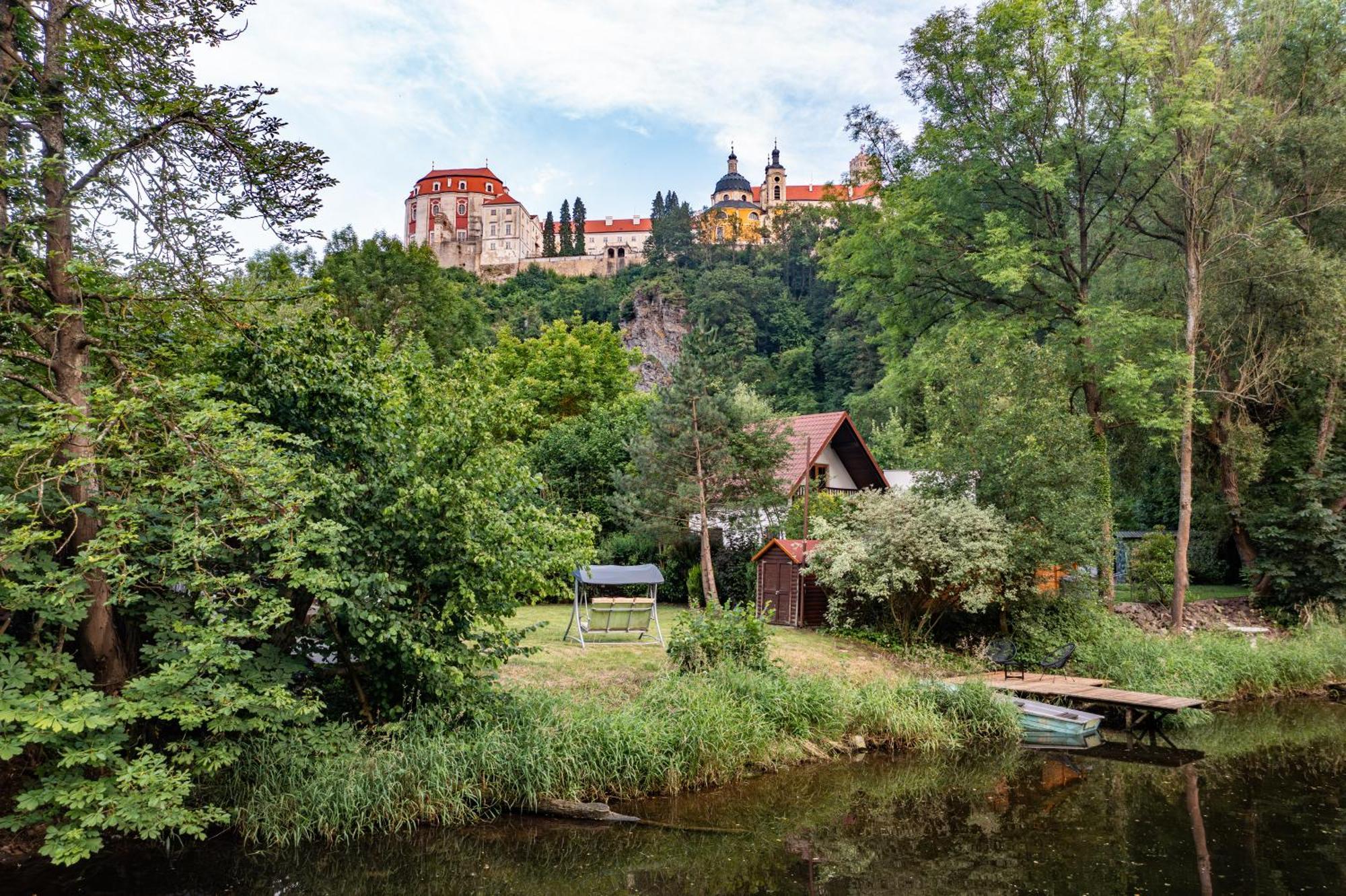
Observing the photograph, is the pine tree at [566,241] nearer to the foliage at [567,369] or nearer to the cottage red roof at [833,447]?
the foliage at [567,369]

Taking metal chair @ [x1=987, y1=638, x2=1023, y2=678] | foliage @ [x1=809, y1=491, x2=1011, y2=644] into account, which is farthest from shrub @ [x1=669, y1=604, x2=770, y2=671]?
metal chair @ [x1=987, y1=638, x2=1023, y2=678]

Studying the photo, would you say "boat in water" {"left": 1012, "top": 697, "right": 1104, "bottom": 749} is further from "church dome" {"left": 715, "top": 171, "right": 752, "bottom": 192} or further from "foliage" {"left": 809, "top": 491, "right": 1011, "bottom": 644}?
"church dome" {"left": 715, "top": 171, "right": 752, "bottom": 192}

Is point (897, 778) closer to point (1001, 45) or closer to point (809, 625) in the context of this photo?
point (809, 625)

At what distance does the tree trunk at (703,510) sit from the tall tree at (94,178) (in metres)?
11.6

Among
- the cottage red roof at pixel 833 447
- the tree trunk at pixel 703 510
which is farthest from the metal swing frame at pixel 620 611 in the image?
the cottage red roof at pixel 833 447

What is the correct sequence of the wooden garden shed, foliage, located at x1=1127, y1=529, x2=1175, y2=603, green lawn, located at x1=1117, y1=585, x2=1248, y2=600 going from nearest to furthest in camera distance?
the wooden garden shed → foliage, located at x1=1127, y1=529, x2=1175, y2=603 → green lawn, located at x1=1117, y1=585, x2=1248, y2=600

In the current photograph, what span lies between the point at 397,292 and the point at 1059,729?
2804 cm

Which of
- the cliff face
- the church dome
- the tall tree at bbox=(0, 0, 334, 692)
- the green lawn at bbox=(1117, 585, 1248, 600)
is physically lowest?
the green lawn at bbox=(1117, 585, 1248, 600)

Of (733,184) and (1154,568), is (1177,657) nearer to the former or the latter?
(1154,568)

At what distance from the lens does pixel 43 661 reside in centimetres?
635

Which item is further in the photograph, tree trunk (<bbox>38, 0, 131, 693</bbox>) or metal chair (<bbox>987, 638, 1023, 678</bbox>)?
metal chair (<bbox>987, 638, 1023, 678</bbox>)

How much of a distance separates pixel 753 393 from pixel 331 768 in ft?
54.7

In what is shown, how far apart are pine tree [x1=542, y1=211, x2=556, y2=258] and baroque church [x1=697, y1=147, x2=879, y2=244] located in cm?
1986

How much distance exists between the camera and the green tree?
102 ft
